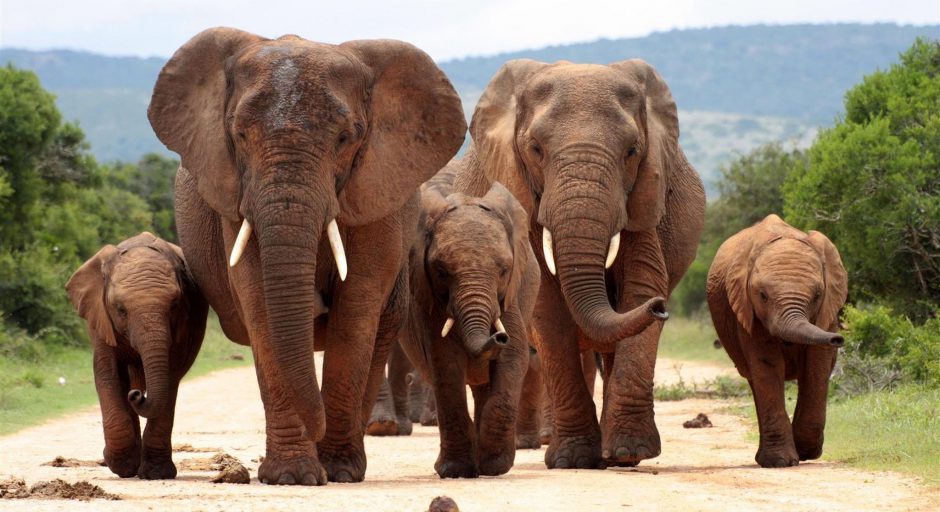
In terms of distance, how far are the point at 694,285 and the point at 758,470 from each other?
2737cm

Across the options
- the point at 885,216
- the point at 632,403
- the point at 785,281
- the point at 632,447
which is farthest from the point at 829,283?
the point at 885,216

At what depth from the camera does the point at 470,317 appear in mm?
8984

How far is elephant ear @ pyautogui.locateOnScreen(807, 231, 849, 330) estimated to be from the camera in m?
10.9

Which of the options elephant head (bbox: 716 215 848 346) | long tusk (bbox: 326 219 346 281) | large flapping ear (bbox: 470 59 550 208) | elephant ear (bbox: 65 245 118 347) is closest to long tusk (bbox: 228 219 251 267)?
long tusk (bbox: 326 219 346 281)

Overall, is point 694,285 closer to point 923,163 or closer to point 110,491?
point 923,163

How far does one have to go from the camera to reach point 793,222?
18.3m

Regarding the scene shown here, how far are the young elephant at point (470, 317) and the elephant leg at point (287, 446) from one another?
3.44ft

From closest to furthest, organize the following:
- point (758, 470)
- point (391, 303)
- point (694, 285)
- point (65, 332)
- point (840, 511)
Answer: point (840, 511) < point (391, 303) < point (758, 470) < point (65, 332) < point (694, 285)

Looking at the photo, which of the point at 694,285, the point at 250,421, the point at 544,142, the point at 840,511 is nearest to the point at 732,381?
the point at 250,421

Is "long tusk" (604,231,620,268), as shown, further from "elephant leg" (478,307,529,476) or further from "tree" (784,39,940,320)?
"tree" (784,39,940,320)

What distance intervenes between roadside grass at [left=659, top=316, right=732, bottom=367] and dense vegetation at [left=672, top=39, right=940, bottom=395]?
6785 millimetres

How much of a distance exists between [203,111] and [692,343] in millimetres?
22636

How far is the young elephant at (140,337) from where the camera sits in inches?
372

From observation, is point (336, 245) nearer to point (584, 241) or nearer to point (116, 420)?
point (584, 241)
